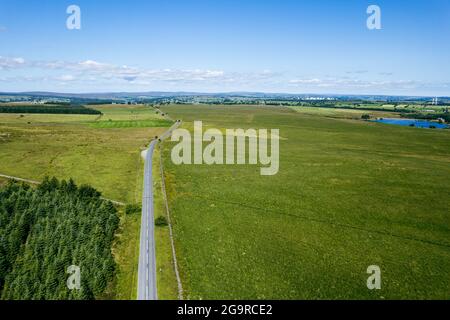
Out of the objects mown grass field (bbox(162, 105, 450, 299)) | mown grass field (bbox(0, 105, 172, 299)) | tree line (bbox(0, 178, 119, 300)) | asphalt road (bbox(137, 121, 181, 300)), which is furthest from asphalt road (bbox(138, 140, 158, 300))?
tree line (bbox(0, 178, 119, 300))

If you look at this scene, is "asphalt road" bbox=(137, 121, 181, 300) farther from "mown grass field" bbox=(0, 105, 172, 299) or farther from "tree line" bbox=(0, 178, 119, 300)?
"tree line" bbox=(0, 178, 119, 300)

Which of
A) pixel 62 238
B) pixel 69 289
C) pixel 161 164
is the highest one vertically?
pixel 161 164

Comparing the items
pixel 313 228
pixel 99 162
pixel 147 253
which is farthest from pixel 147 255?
pixel 99 162

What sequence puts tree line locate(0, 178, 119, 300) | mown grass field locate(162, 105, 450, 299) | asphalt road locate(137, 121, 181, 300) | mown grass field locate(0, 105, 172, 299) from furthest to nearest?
1. mown grass field locate(0, 105, 172, 299)
2. tree line locate(0, 178, 119, 300)
3. mown grass field locate(162, 105, 450, 299)
4. asphalt road locate(137, 121, 181, 300)

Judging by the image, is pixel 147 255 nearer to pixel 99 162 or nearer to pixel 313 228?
pixel 313 228

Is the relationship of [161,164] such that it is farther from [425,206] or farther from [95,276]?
[425,206]
